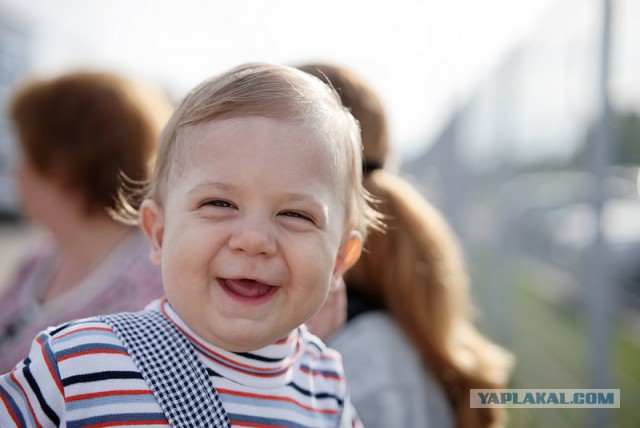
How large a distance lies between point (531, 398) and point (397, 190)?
2.67 feet

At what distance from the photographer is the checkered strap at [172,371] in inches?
40.3

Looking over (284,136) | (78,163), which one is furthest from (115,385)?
(78,163)

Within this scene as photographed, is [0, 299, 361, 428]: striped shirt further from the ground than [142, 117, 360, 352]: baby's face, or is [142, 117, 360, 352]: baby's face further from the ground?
[142, 117, 360, 352]: baby's face

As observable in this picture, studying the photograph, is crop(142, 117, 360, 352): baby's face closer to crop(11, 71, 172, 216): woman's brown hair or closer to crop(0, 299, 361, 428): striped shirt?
crop(0, 299, 361, 428): striped shirt

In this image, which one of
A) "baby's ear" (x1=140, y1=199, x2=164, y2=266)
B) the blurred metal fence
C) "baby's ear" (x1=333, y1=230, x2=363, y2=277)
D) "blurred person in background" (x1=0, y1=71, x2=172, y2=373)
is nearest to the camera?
"baby's ear" (x1=140, y1=199, x2=164, y2=266)

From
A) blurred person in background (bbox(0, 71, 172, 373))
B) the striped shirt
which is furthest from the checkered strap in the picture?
blurred person in background (bbox(0, 71, 172, 373))

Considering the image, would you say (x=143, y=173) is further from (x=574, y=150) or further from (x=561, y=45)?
(x=561, y=45)

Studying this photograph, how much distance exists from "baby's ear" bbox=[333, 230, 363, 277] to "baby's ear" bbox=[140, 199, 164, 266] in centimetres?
39

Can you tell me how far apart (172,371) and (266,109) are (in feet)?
1.68

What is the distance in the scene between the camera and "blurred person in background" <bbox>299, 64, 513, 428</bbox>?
190 cm

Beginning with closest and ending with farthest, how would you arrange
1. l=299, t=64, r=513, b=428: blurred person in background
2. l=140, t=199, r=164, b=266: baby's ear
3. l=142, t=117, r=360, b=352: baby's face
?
l=142, t=117, r=360, b=352: baby's face → l=140, t=199, r=164, b=266: baby's ear → l=299, t=64, r=513, b=428: blurred person in background

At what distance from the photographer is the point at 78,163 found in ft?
8.21

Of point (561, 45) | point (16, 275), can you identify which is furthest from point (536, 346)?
point (16, 275)

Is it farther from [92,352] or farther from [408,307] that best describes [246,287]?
[408,307]
